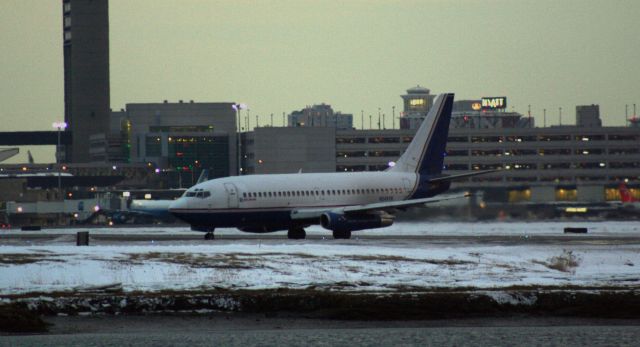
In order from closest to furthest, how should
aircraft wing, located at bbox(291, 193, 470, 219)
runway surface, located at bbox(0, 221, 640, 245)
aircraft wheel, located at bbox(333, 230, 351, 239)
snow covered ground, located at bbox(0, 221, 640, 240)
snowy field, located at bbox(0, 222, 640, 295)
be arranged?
snowy field, located at bbox(0, 222, 640, 295) < runway surface, located at bbox(0, 221, 640, 245) < aircraft wing, located at bbox(291, 193, 470, 219) < aircraft wheel, located at bbox(333, 230, 351, 239) < snow covered ground, located at bbox(0, 221, 640, 240)

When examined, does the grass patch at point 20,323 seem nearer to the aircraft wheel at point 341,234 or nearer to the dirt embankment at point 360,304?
the dirt embankment at point 360,304

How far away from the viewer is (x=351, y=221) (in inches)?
2852

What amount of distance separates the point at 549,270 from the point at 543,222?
149ft

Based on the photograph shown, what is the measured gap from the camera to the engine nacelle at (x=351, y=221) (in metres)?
71.8

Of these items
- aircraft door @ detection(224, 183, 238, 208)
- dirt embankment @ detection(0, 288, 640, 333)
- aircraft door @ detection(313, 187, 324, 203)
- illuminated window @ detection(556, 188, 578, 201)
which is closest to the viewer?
dirt embankment @ detection(0, 288, 640, 333)

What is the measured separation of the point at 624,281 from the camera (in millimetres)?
43469

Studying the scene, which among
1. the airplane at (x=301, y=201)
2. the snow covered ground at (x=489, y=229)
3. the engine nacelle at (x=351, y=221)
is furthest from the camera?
the snow covered ground at (x=489, y=229)

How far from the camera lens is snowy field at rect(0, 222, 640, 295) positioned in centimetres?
4238

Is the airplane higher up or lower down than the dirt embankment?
higher up

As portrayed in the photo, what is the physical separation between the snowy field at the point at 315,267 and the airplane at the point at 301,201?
12.9 metres

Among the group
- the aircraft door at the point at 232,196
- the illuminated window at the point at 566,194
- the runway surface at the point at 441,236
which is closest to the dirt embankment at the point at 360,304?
the runway surface at the point at 441,236

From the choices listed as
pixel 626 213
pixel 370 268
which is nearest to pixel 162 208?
pixel 626 213

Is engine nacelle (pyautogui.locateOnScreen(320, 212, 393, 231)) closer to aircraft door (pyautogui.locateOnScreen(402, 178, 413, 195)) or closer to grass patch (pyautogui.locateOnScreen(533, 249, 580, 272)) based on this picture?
aircraft door (pyautogui.locateOnScreen(402, 178, 413, 195))

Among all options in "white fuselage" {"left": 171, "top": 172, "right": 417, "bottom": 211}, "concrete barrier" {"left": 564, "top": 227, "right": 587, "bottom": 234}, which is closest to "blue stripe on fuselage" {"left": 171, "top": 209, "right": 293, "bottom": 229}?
"white fuselage" {"left": 171, "top": 172, "right": 417, "bottom": 211}
